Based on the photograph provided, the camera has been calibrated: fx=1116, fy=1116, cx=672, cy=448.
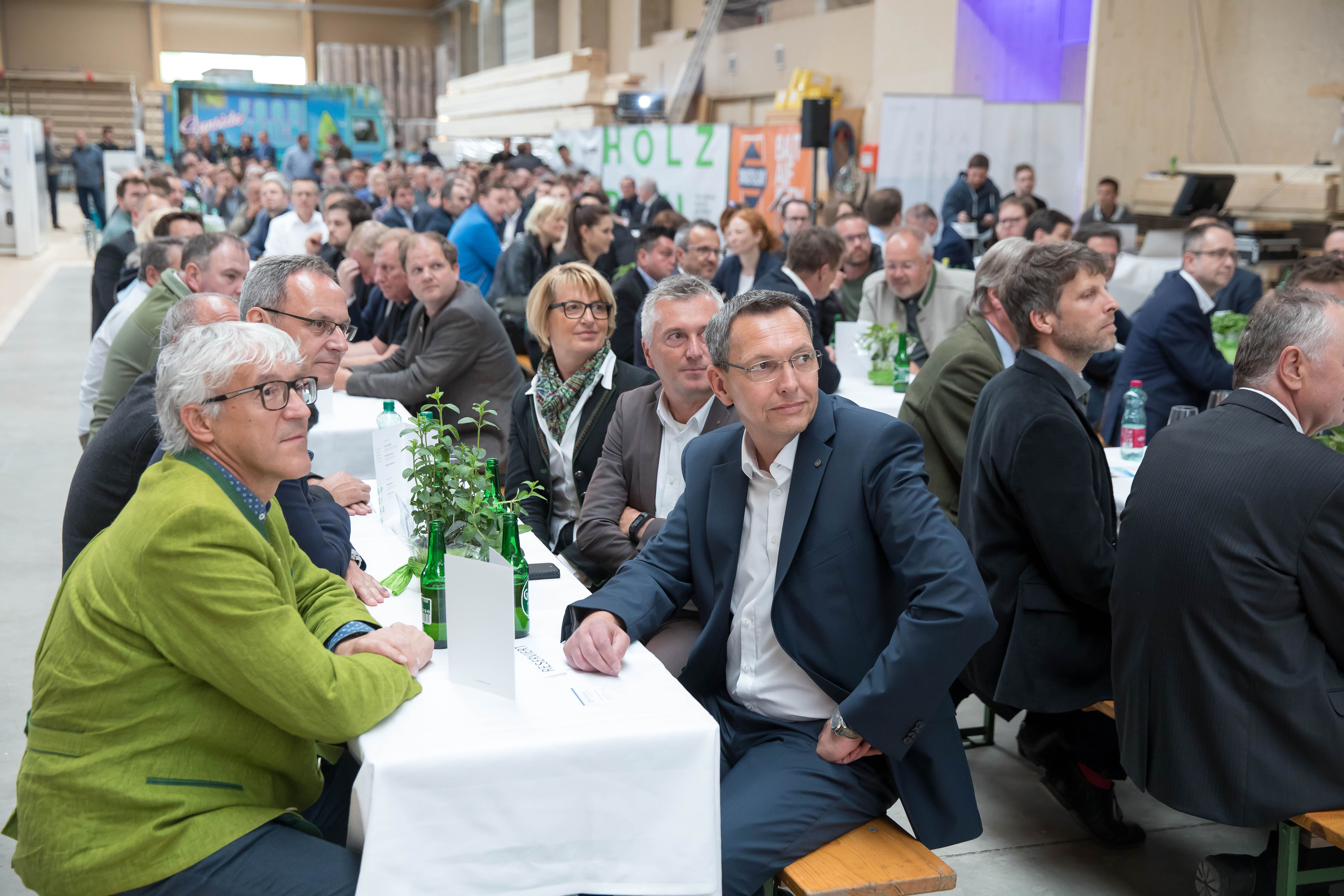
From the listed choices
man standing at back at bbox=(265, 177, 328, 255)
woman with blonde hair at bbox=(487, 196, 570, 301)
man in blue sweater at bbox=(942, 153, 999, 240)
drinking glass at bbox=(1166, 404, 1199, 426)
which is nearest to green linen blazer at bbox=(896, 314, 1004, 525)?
drinking glass at bbox=(1166, 404, 1199, 426)

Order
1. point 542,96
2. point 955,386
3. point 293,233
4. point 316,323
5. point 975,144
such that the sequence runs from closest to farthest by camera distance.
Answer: point 316,323
point 955,386
point 293,233
point 975,144
point 542,96

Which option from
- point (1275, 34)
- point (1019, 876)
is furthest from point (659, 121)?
point (1019, 876)

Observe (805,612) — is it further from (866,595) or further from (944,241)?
(944,241)

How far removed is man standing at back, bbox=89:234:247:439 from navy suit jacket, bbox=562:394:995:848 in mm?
2170

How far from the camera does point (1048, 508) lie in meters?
2.47

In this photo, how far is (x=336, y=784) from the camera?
2.13 m

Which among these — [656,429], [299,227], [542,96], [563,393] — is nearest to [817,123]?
[299,227]

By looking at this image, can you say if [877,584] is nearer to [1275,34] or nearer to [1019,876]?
[1019,876]

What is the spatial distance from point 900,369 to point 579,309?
6.35 ft

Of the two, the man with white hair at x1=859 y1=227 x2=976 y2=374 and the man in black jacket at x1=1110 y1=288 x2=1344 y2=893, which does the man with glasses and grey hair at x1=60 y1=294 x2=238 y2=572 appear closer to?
the man in black jacket at x1=1110 y1=288 x2=1344 y2=893

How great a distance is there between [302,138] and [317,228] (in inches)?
471

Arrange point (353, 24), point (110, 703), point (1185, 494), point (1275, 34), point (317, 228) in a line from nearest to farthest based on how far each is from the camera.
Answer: point (110, 703), point (1185, 494), point (317, 228), point (1275, 34), point (353, 24)

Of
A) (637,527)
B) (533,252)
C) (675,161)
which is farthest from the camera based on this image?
(675,161)

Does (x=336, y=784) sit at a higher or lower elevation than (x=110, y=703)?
lower
